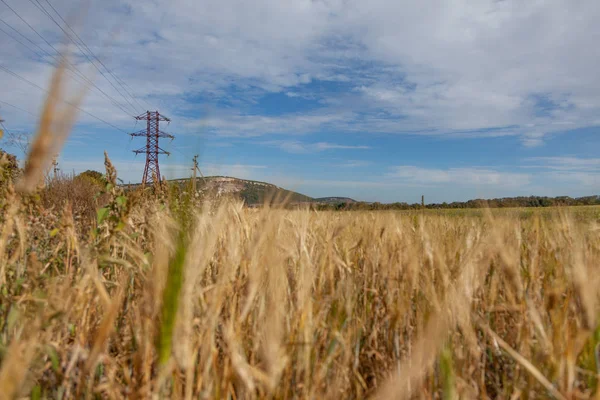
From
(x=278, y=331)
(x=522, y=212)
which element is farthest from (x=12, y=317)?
(x=522, y=212)

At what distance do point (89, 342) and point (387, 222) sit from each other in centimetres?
161

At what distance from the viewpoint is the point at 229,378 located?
3.02 feet

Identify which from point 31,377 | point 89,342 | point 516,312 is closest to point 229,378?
point 31,377

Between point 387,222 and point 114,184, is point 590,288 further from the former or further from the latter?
point 114,184

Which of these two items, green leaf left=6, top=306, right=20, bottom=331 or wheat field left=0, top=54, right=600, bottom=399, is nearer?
wheat field left=0, top=54, right=600, bottom=399

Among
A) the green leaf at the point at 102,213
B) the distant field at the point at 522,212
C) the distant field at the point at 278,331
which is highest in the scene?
the distant field at the point at 522,212

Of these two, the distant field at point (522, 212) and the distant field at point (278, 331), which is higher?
the distant field at point (522, 212)

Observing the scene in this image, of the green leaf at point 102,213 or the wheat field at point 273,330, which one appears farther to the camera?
the green leaf at point 102,213

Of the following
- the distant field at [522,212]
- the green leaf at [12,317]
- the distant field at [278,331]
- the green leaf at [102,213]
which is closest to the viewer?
the distant field at [278,331]

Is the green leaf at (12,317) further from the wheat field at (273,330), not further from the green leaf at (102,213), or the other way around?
the green leaf at (102,213)

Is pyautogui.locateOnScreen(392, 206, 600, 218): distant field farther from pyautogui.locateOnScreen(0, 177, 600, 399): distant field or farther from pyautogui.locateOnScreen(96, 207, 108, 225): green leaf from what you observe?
pyautogui.locateOnScreen(96, 207, 108, 225): green leaf

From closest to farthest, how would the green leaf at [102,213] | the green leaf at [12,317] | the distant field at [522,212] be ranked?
the green leaf at [12,317]
the green leaf at [102,213]
the distant field at [522,212]

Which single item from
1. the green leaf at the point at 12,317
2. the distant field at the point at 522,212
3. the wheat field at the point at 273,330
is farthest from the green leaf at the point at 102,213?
the distant field at the point at 522,212

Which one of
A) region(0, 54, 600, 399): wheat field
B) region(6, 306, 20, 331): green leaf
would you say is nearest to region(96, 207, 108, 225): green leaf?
region(0, 54, 600, 399): wheat field
